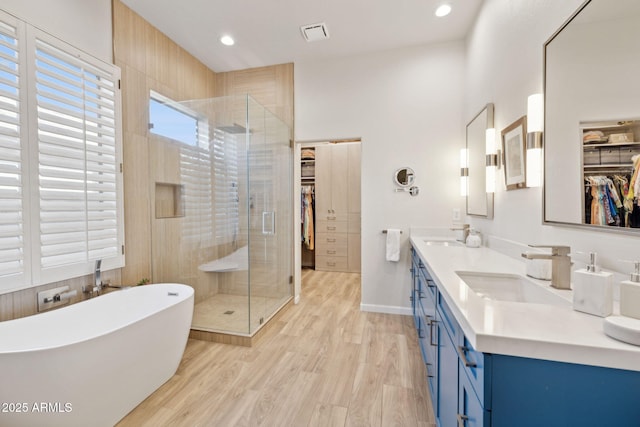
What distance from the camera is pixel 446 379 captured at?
1.31m

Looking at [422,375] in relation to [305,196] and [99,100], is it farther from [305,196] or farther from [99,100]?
[305,196]

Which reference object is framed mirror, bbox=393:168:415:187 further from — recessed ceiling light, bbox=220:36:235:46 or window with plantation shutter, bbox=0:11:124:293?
window with plantation shutter, bbox=0:11:124:293

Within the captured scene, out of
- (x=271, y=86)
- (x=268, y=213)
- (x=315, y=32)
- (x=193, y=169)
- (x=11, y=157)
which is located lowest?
(x=268, y=213)

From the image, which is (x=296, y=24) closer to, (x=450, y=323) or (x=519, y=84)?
(x=519, y=84)

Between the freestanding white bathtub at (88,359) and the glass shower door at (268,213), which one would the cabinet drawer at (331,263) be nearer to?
the glass shower door at (268,213)

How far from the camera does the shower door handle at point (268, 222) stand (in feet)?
10.2

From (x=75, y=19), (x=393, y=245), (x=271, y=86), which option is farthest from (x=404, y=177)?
(x=75, y=19)

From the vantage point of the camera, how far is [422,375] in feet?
6.91

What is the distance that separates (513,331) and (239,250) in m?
2.62

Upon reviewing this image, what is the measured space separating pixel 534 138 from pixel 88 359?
2.66 meters

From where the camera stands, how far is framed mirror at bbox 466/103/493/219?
7.72 ft

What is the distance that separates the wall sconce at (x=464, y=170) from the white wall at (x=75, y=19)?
11.4 feet

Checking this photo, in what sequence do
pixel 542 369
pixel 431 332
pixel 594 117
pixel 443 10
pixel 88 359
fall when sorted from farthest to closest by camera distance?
pixel 443 10 < pixel 431 332 < pixel 88 359 < pixel 594 117 < pixel 542 369

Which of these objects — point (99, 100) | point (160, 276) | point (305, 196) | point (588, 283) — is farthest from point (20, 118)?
point (305, 196)
